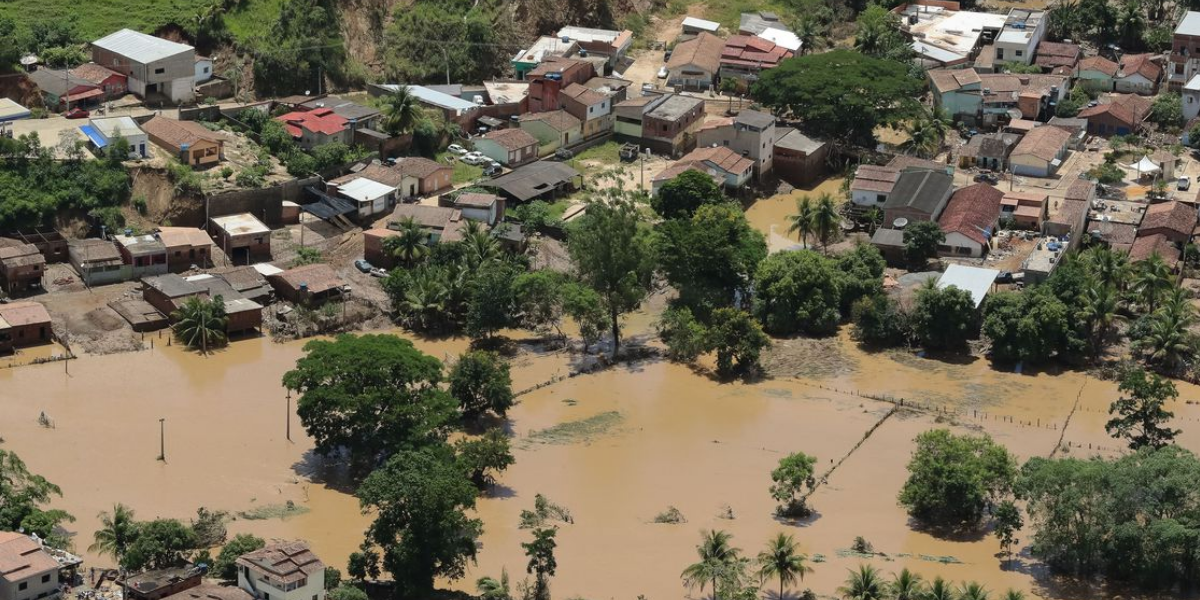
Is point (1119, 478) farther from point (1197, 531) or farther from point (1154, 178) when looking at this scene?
point (1154, 178)

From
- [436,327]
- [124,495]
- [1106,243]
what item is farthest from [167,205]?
[1106,243]

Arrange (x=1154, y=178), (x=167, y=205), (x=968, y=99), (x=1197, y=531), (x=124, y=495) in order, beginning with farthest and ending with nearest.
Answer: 1. (x=968, y=99)
2. (x=1154, y=178)
3. (x=167, y=205)
4. (x=124, y=495)
5. (x=1197, y=531)

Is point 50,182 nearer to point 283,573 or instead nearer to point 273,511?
point 273,511

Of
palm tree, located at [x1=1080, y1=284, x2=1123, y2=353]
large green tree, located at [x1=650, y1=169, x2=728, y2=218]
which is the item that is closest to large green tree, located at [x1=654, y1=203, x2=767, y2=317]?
large green tree, located at [x1=650, y1=169, x2=728, y2=218]

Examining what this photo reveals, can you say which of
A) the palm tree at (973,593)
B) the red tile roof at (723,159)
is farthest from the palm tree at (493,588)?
the red tile roof at (723,159)

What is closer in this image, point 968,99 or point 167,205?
point 167,205

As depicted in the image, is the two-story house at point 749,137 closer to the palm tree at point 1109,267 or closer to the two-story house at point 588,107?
the two-story house at point 588,107
